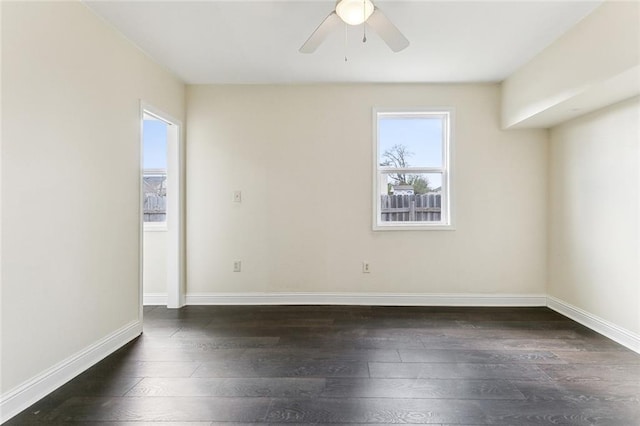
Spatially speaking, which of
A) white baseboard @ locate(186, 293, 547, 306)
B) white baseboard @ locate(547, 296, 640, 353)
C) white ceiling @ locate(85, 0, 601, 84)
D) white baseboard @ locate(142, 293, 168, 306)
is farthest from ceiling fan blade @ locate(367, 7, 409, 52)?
white baseboard @ locate(142, 293, 168, 306)

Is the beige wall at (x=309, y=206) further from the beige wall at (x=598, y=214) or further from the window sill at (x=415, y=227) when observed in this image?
the beige wall at (x=598, y=214)

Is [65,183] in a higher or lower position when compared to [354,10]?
lower

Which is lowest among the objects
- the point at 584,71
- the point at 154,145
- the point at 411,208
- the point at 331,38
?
the point at 411,208

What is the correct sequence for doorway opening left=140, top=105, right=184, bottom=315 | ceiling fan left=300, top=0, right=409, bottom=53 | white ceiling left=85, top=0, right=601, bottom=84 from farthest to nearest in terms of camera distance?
doorway opening left=140, top=105, right=184, bottom=315
white ceiling left=85, top=0, right=601, bottom=84
ceiling fan left=300, top=0, right=409, bottom=53

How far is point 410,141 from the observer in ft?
12.7

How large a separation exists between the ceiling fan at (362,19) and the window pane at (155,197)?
2722 millimetres

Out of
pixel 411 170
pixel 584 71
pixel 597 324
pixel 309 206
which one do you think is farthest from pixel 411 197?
pixel 597 324

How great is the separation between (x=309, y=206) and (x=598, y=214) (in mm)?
2703

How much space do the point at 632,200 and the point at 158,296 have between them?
4.56 m

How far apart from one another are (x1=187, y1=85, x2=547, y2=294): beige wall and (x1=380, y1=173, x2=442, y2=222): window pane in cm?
21

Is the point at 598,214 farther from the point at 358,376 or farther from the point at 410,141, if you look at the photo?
the point at 358,376

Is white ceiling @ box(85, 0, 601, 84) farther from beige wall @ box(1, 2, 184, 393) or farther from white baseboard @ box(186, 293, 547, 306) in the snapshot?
white baseboard @ box(186, 293, 547, 306)

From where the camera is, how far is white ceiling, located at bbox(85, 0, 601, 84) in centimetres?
232

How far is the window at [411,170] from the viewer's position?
3.83 m
